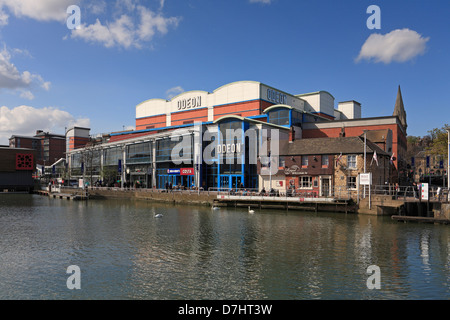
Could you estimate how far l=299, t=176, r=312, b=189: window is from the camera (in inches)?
1825

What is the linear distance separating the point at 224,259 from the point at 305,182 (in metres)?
29.7

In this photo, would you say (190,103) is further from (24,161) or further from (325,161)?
(24,161)

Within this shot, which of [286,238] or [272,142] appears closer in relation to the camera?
[286,238]

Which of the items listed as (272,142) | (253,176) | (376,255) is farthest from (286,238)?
(253,176)

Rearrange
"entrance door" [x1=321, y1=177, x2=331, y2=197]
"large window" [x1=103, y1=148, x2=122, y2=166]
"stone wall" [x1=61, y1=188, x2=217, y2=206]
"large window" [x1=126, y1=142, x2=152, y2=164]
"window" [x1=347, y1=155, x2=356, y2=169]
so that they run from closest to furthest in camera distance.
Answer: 1. "window" [x1=347, y1=155, x2=356, y2=169]
2. "entrance door" [x1=321, y1=177, x2=331, y2=197]
3. "stone wall" [x1=61, y1=188, x2=217, y2=206]
4. "large window" [x1=126, y1=142, x2=152, y2=164]
5. "large window" [x1=103, y1=148, x2=122, y2=166]

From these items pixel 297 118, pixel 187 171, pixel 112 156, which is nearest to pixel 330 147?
pixel 297 118

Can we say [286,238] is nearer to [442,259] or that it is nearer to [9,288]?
[442,259]

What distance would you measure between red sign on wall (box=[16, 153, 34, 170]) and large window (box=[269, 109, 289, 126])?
65098mm

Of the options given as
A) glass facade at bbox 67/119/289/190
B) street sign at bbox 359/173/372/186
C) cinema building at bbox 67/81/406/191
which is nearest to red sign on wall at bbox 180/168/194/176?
glass facade at bbox 67/119/289/190

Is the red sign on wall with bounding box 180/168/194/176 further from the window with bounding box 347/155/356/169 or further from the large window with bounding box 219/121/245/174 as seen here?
the window with bounding box 347/155/356/169

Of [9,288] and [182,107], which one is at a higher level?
[182,107]

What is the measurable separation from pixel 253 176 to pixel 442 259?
3829cm
